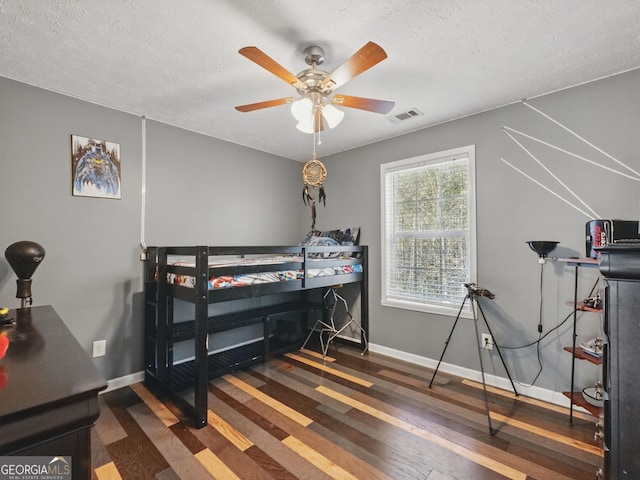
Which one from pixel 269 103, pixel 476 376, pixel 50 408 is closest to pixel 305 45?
pixel 269 103

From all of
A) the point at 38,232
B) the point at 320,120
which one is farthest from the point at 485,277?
the point at 38,232

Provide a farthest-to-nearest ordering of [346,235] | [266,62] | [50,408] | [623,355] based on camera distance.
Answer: [346,235]
[266,62]
[623,355]
[50,408]

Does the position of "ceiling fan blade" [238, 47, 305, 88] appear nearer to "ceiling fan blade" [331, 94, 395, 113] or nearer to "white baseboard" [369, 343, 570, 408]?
"ceiling fan blade" [331, 94, 395, 113]

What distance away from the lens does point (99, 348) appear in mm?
2377

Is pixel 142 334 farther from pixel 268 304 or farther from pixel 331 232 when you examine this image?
pixel 331 232

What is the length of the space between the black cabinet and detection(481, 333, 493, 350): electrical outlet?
5.75ft

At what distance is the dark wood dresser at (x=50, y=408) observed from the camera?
599 millimetres

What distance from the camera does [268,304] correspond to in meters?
3.57

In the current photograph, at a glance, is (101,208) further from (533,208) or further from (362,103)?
(533,208)

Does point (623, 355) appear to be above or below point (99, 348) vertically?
above

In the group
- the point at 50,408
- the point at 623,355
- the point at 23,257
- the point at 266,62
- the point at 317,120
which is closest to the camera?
the point at 50,408

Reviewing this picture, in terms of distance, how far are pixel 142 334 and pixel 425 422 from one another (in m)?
2.39

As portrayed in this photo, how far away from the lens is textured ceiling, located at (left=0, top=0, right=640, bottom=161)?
1453mm

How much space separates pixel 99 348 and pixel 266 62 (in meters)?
2.47
